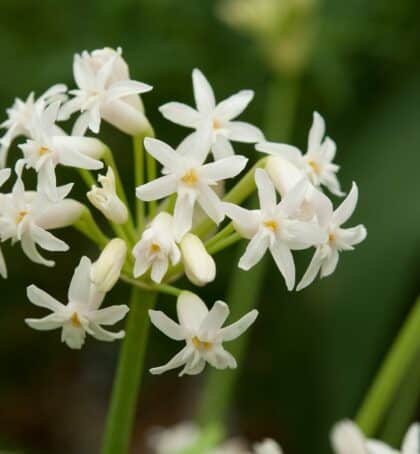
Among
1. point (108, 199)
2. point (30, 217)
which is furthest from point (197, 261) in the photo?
point (30, 217)

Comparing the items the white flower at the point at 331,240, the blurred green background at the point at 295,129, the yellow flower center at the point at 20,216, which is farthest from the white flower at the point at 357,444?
the blurred green background at the point at 295,129

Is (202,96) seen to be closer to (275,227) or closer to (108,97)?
(108,97)

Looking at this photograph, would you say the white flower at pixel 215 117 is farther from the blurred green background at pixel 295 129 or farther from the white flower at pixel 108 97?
the blurred green background at pixel 295 129

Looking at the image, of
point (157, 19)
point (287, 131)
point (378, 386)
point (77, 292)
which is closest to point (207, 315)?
point (77, 292)

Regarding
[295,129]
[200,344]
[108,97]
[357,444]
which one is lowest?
[357,444]

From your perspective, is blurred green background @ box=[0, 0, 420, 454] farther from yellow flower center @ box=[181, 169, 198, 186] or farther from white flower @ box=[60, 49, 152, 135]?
yellow flower center @ box=[181, 169, 198, 186]

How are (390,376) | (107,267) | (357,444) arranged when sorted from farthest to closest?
1. (390,376)
2. (357,444)
3. (107,267)

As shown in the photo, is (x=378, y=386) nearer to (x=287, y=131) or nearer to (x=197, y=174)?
(x=197, y=174)
